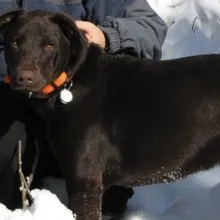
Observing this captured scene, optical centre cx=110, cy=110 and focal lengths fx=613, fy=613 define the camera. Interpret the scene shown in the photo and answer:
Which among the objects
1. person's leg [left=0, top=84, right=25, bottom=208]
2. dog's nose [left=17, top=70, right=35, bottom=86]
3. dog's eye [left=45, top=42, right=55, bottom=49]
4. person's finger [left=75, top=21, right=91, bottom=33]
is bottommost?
person's leg [left=0, top=84, right=25, bottom=208]

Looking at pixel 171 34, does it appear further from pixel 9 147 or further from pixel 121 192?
pixel 9 147

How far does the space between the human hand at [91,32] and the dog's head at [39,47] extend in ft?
0.72

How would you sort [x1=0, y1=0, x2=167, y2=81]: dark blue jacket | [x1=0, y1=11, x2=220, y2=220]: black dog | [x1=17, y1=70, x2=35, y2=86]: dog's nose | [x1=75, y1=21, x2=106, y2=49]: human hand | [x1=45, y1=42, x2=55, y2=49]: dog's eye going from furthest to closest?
[x1=0, y1=0, x2=167, y2=81]: dark blue jacket → [x1=75, y1=21, x2=106, y2=49]: human hand → [x1=0, y1=11, x2=220, y2=220]: black dog → [x1=45, y1=42, x2=55, y2=49]: dog's eye → [x1=17, y1=70, x2=35, y2=86]: dog's nose

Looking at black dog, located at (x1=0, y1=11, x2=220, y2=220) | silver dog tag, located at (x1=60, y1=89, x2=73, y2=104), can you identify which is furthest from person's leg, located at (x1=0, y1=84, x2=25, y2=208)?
silver dog tag, located at (x1=60, y1=89, x2=73, y2=104)

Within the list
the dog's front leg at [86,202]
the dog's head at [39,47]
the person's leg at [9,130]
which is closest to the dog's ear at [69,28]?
the dog's head at [39,47]

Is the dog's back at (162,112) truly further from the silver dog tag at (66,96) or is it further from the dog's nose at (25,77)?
the dog's nose at (25,77)

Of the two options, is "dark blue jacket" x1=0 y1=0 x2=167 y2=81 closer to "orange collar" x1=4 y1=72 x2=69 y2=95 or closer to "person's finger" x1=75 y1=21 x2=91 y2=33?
"person's finger" x1=75 y1=21 x2=91 y2=33

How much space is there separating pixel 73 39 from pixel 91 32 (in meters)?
0.25

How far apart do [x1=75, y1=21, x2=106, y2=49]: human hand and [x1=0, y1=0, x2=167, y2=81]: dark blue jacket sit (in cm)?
5

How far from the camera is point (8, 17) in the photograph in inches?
108

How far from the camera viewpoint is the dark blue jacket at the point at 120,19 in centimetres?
309

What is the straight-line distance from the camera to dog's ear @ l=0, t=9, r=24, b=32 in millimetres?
2717

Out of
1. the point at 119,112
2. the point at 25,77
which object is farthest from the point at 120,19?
the point at 25,77

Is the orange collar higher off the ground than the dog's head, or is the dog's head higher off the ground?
the dog's head
